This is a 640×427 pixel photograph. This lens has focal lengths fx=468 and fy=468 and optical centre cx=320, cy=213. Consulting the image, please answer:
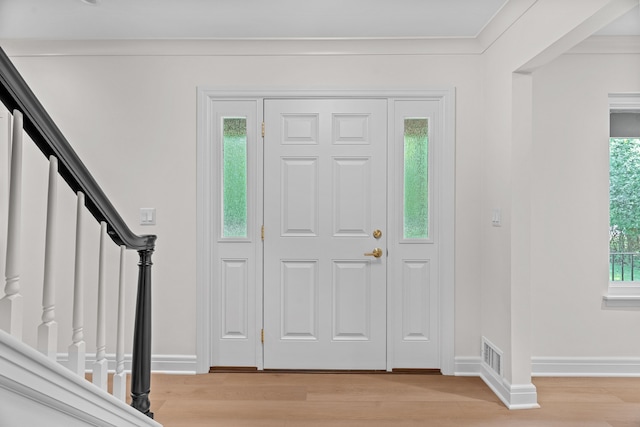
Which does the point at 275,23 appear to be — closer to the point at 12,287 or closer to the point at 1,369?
the point at 12,287

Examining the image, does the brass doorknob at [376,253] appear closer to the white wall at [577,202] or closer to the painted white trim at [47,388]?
the white wall at [577,202]

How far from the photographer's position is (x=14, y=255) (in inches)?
41.5

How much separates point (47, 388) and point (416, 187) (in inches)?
114

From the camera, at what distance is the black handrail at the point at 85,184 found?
3.53 ft

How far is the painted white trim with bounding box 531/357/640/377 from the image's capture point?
11.3ft

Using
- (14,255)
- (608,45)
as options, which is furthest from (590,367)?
(14,255)

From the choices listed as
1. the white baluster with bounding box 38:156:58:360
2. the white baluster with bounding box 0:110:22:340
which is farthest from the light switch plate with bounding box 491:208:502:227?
the white baluster with bounding box 0:110:22:340

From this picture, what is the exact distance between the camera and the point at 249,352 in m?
3.52

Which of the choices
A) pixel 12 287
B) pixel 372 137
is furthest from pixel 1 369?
pixel 372 137

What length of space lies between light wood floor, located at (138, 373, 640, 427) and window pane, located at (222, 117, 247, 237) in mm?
1110

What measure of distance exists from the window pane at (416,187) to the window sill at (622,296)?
139 cm

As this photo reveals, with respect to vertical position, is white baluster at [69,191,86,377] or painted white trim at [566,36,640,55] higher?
painted white trim at [566,36,640,55]

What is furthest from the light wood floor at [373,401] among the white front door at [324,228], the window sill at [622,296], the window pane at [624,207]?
the window pane at [624,207]

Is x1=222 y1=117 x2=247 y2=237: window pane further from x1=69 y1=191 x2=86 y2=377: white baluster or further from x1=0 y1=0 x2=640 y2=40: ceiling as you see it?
x1=69 y1=191 x2=86 y2=377: white baluster
